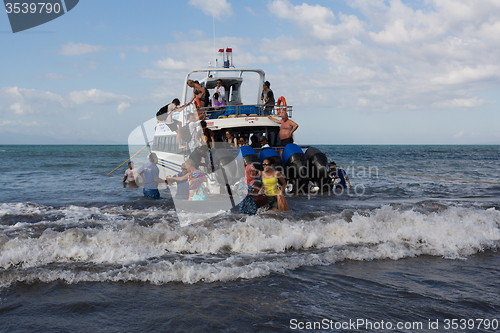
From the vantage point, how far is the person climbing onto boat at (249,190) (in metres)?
7.57

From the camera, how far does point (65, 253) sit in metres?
5.46

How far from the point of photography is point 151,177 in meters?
10.3

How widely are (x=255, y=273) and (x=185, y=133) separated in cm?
776

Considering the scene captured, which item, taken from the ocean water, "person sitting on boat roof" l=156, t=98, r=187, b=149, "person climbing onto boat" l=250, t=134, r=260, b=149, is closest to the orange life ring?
"person climbing onto boat" l=250, t=134, r=260, b=149

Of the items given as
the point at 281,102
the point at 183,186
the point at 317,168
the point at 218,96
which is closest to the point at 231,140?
the point at 218,96

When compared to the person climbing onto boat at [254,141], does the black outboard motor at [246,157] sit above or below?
below

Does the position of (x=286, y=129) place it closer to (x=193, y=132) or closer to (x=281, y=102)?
(x=281, y=102)

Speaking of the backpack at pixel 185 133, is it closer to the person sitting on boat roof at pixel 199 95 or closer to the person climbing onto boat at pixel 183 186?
the person sitting on boat roof at pixel 199 95

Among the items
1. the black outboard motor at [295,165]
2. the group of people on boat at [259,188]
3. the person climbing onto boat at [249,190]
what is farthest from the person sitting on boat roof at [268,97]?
the person climbing onto boat at [249,190]

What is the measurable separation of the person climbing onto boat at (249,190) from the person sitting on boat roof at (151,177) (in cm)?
320

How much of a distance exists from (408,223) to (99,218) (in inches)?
270

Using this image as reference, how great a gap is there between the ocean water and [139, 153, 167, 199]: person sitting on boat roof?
2.02 metres

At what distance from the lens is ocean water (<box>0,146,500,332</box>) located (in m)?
3.61

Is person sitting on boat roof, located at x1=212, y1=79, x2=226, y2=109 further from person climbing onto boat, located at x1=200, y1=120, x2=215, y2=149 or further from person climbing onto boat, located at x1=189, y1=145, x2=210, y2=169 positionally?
person climbing onto boat, located at x1=189, y1=145, x2=210, y2=169
